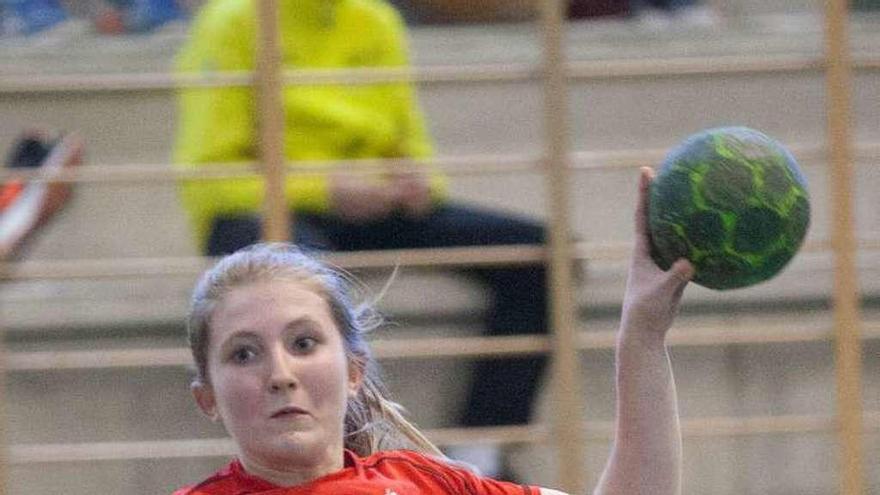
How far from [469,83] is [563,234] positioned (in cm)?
54

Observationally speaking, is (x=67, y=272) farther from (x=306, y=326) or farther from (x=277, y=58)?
(x=306, y=326)

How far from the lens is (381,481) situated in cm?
249

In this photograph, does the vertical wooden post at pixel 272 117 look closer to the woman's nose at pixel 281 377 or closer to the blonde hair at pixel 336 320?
the blonde hair at pixel 336 320

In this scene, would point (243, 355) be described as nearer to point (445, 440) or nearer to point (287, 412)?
point (287, 412)

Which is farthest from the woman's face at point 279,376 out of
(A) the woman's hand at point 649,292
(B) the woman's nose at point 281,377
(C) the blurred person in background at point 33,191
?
(C) the blurred person in background at point 33,191

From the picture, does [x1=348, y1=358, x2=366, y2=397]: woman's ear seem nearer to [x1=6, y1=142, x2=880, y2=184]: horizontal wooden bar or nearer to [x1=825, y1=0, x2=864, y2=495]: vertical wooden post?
[x1=6, y1=142, x2=880, y2=184]: horizontal wooden bar

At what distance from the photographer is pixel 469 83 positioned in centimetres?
510

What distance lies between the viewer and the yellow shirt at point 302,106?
4.66 meters

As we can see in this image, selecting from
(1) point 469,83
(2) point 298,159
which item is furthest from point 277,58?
(1) point 469,83

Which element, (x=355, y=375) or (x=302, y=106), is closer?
(x=355, y=375)

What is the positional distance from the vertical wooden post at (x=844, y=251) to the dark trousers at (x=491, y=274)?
2.39 feet

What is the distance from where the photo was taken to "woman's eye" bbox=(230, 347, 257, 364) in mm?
2373

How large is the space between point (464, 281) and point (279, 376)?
99.4 inches

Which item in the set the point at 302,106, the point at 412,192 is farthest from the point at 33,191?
the point at 412,192
